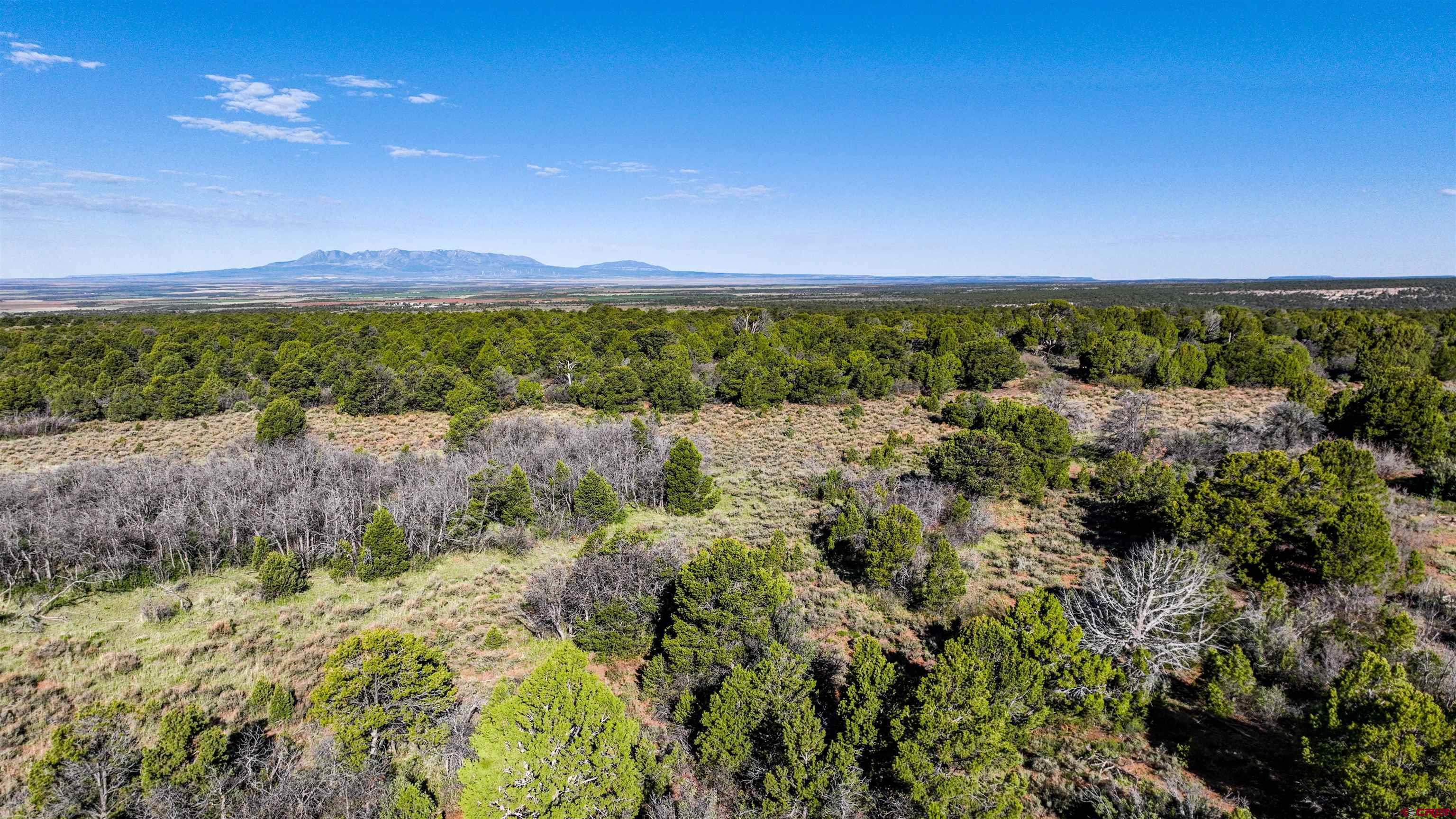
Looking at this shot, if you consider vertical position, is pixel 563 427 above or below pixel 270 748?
above

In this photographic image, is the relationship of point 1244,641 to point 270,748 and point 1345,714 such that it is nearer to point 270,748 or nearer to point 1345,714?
Answer: point 1345,714

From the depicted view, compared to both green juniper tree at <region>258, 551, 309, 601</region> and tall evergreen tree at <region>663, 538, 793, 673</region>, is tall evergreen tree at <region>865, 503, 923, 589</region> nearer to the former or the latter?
tall evergreen tree at <region>663, 538, 793, 673</region>

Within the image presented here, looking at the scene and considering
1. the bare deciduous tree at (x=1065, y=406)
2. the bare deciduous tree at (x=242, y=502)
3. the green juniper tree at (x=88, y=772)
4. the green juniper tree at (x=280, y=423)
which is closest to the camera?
the green juniper tree at (x=88, y=772)

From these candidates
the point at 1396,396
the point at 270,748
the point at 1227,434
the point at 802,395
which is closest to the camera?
the point at 270,748

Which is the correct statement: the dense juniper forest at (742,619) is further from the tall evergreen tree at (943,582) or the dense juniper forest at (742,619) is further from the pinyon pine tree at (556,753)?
the tall evergreen tree at (943,582)

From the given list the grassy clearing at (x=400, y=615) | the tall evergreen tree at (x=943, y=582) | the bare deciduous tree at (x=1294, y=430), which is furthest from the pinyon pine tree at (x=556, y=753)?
the bare deciduous tree at (x=1294, y=430)

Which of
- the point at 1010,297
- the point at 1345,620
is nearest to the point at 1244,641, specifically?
the point at 1345,620

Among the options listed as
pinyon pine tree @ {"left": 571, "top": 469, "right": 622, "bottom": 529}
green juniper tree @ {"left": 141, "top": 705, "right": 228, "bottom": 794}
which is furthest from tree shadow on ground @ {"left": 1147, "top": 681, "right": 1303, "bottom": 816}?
pinyon pine tree @ {"left": 571, "top": 469, "right": 622, "bottom": 529}
